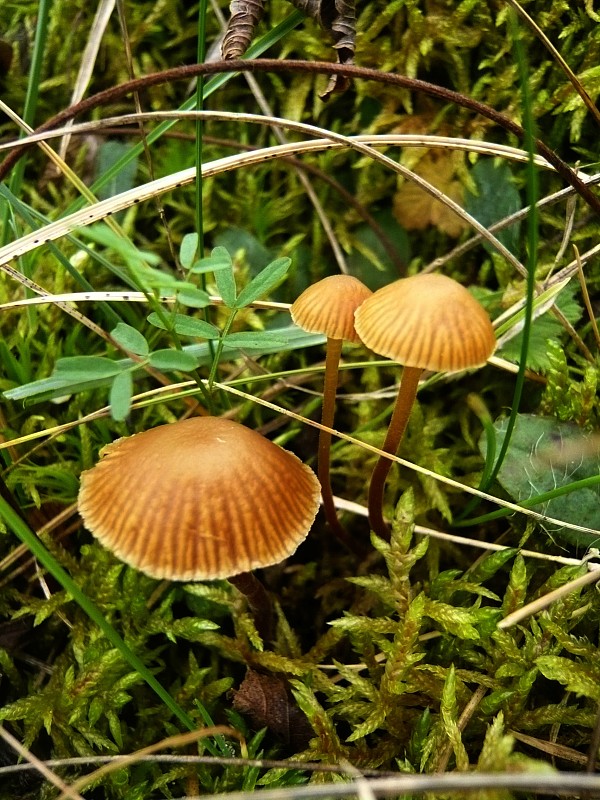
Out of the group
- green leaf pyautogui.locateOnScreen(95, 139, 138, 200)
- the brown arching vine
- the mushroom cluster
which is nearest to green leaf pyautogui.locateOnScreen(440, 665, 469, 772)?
the mushroom cluster

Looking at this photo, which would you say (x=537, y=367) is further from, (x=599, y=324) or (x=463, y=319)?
(x=463, y=319)

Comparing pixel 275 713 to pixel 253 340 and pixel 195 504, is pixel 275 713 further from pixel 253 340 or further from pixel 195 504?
pixel 253 340

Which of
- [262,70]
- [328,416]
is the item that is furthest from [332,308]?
[262,70]

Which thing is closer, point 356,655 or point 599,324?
point 356,655

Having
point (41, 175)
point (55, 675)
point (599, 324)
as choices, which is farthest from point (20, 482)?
point (599, 324)

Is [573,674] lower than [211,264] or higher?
lower

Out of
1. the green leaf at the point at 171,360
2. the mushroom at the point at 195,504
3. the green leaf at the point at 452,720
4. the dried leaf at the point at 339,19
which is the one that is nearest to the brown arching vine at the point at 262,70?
the dried leaf at the point at 339,19

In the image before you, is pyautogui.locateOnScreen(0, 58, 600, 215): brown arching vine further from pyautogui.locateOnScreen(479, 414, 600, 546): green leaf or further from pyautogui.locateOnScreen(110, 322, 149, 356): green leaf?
pyautogui.locateOnScreen(479, 414, 600, 546): green leaf
